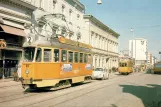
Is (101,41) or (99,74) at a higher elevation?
(101,41)

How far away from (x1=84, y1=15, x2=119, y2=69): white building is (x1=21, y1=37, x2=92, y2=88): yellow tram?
30.3 metres

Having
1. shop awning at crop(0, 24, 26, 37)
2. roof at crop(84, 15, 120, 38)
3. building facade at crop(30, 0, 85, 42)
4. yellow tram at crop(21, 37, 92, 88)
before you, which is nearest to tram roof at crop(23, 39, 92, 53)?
yellow tram at crop(21, 37, 92, 88)

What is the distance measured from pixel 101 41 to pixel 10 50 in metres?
37.0

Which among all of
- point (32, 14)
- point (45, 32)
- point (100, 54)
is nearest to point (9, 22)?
point (32, 14)

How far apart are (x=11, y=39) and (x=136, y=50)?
114m

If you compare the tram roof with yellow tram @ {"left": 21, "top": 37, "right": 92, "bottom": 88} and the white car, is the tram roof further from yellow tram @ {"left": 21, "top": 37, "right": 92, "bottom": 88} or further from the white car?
the white car

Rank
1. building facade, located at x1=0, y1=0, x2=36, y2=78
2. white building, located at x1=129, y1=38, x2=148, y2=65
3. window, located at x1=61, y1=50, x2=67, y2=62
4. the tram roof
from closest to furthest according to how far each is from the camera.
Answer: the tram roof, window, located at x1=61, y1=50, x2=67, y2=62, building facade, located at x1=0, y1=0, x2=36, y2=78, white building, located at x1=129, y1=38, x2=148, y2=65

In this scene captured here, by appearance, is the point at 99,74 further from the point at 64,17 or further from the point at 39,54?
the point at 39,54

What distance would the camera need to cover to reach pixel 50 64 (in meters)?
16.0

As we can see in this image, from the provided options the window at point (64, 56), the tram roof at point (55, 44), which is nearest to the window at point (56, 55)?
the tram roof at point (55, 44)

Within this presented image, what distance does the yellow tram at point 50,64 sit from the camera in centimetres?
1538

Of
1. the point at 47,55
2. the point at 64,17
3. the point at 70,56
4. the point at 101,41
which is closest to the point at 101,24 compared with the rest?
the point at 101,41

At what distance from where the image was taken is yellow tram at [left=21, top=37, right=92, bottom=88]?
15.4 m

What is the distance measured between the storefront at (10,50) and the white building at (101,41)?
23703 millimetres
